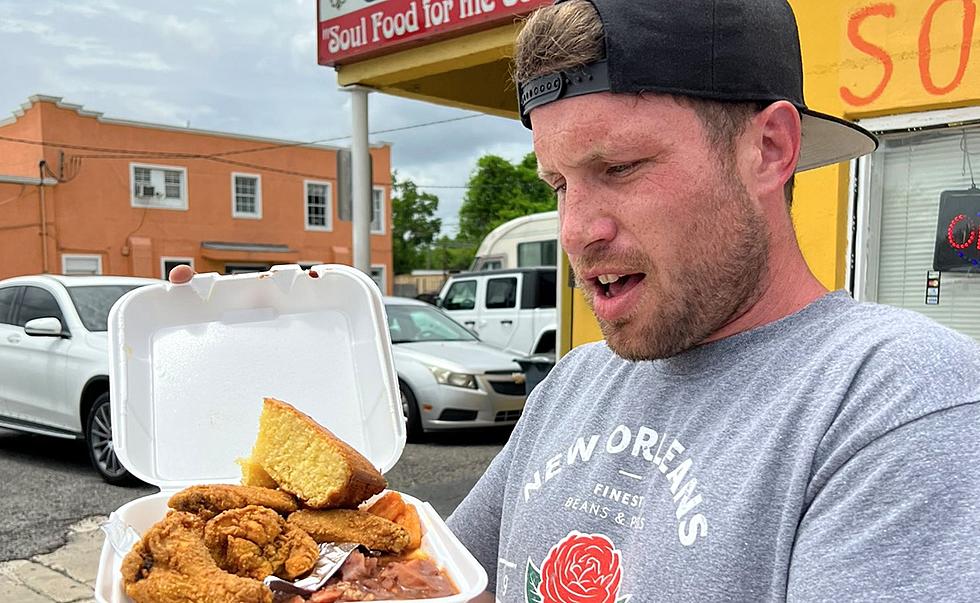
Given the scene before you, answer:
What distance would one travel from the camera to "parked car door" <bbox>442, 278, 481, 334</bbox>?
12415 millimetres

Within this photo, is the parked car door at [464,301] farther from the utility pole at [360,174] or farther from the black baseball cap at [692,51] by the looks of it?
the black baseball cap at [692,51]

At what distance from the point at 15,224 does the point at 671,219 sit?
25.8 metres

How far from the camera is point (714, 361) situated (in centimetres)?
119

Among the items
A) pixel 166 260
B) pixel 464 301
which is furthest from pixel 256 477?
pixel 166 260

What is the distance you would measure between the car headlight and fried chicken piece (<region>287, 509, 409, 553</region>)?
6.46m

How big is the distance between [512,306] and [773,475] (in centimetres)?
1089

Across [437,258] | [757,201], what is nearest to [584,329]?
[757,201]

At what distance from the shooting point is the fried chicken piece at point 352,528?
148 cm

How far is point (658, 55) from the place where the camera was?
109 centimetres

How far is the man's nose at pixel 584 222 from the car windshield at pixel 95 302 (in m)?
6.88

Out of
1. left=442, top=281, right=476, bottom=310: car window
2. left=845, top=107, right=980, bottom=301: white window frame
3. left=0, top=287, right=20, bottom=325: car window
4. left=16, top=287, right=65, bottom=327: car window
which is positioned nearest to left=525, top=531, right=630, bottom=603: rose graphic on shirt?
left=845, top=107, right=980, bottom=301: white window frame

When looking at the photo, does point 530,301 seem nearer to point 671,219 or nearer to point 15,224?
point 671,219

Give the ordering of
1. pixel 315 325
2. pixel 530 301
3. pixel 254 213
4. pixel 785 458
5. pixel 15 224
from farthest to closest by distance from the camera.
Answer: pixel 254 213, pixel 15 224, pixel 530 301, pixel 315 325, pixel 785 458

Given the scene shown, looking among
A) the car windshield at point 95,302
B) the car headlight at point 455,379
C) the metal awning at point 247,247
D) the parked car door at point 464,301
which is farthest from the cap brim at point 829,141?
the metal awning at point 247,247
